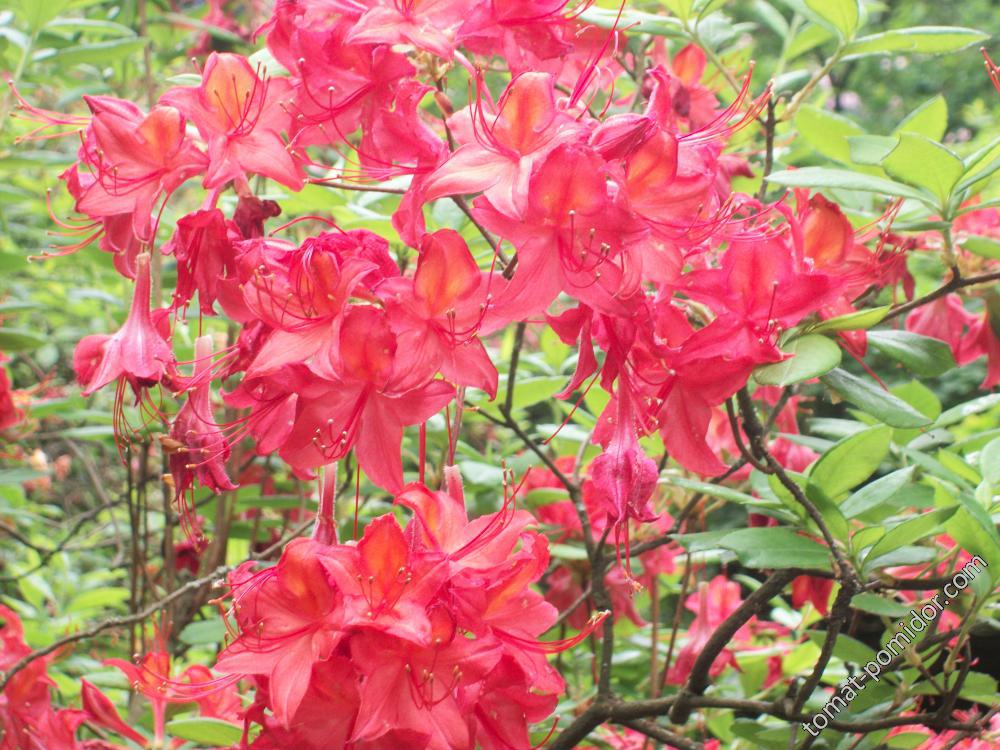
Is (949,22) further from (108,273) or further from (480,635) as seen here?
(480,635)

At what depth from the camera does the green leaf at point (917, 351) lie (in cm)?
93

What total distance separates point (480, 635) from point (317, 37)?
0.47 metres

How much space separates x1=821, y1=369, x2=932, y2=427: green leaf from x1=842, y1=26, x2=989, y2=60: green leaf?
39 cm

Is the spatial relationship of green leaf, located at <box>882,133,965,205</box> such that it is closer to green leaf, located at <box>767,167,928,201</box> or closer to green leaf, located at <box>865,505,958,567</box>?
green leaf, located at <box>767,167,928,201</box>

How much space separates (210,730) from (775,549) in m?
0.54

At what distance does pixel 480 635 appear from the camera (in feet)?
2.36

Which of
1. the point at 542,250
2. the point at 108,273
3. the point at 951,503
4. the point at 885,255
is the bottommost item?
the point at 108,273

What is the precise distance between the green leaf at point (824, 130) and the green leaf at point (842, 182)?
0.26 metres

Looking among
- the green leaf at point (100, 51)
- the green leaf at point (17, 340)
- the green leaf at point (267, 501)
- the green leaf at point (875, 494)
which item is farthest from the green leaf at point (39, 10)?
the green leaf at point (875, 494)

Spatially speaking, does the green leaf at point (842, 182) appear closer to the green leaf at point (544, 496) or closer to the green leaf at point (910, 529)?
the green leaf at point (910, 529)

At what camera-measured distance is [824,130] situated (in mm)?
1154

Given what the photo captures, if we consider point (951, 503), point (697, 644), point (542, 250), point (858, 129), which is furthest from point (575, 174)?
point (697, 644)

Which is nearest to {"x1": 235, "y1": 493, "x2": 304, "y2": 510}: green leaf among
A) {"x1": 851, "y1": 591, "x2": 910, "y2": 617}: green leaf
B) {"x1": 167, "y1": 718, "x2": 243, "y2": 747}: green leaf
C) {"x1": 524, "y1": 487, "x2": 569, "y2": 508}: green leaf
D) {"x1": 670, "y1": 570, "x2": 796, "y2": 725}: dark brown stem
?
{"x1": 524, "y1": 487, "x2": 569, "y2": 508}: green leaf

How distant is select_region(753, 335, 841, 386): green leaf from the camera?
2.52ft
